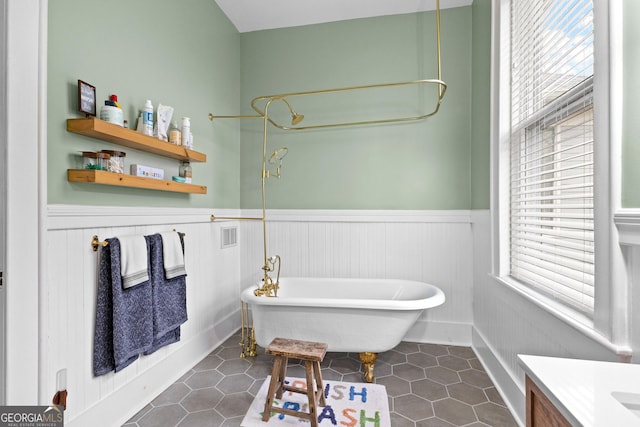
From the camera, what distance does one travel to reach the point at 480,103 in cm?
238

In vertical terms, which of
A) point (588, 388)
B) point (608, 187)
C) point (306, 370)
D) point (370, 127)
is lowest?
point (306, 370)

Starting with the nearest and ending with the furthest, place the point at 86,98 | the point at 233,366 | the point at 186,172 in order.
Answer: the point at 86,98
the point at 186,172
the point at 233,366

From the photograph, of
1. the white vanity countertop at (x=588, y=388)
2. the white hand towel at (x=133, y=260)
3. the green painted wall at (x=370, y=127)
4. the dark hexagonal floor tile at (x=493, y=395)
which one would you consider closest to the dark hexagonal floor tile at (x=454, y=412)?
the dark hexagonal floor tile at (x=493, y=395)

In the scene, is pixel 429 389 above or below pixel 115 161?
below

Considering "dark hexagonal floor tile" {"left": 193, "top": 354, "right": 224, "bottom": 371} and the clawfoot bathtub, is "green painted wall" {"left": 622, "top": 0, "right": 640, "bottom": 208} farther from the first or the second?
"dark hexagonal floor tile" {"left": 193, "top": 354, "right": 224, "bottom": 371}

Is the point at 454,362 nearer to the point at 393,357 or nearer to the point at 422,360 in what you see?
the point at 422,360

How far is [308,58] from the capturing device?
289 cm

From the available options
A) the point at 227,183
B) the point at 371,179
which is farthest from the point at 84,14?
the point at 371,179

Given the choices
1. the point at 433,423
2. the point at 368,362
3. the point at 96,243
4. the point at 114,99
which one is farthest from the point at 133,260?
the point at 433,423

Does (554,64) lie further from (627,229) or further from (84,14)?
(84,14)

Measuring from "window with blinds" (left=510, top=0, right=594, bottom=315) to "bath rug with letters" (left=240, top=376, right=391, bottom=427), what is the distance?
42.5 inches

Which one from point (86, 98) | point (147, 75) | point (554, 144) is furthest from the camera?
point (147, 75)

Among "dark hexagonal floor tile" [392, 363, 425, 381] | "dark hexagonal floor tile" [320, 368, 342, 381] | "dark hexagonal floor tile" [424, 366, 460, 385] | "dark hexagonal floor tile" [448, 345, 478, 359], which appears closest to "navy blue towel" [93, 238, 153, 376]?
"dark hexagonal floor tile" [320, 368, 342, 381]

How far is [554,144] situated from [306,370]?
1.67m
